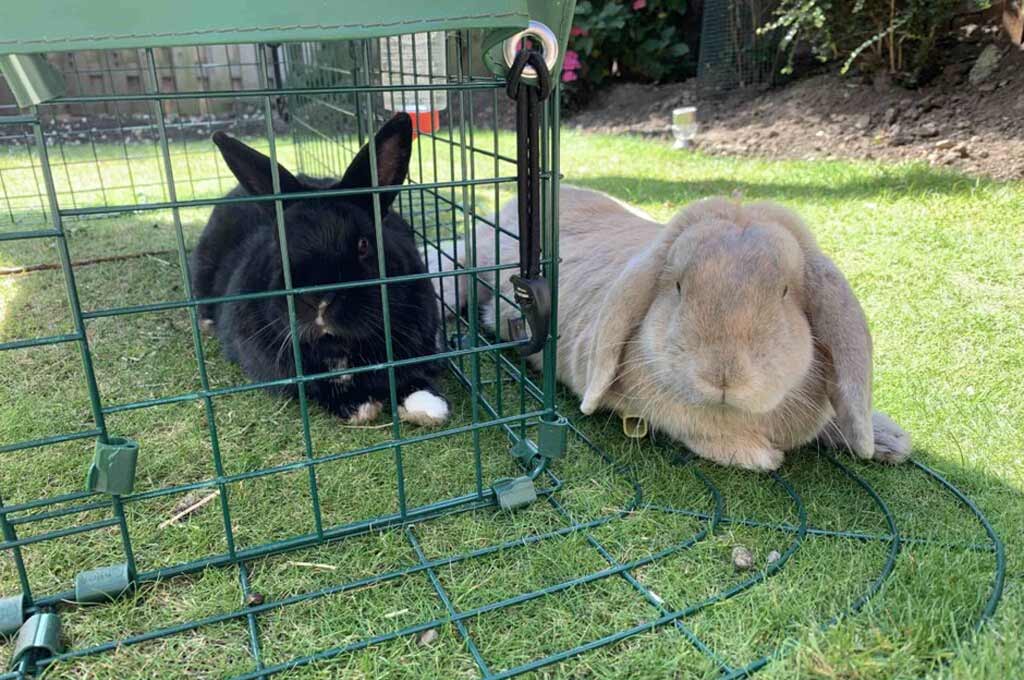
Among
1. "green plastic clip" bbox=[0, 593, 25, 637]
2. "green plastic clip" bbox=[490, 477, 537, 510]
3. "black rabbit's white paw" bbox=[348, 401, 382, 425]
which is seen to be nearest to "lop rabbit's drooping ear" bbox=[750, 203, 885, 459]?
"green plastic clip" bbox=[490, 477, 537, 510]

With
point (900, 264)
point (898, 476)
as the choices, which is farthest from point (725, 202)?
point (900, 264)

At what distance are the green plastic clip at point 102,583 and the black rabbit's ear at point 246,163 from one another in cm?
88

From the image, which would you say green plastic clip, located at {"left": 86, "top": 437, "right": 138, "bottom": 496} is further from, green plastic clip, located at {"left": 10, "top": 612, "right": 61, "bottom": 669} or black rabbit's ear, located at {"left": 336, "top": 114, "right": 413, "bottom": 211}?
black rabbit's ear, located at {"left": 336, "top": 114, "right": 413, "bottom": 211}

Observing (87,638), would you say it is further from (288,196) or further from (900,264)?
(900,264)

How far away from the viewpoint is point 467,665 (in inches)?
54.0

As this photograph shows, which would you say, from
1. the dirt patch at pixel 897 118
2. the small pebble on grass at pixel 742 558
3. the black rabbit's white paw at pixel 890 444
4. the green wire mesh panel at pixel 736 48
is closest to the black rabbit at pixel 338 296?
the small pebble on grass at pixel 742 558

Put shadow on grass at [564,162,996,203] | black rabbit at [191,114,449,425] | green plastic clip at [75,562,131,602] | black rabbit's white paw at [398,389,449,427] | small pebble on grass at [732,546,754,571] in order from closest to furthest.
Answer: green plastic clip at [75,562,131,602]
small pebble on grass at [732,546,754,571]
black rabbit at [191,114,449,425]
black rabbit's white paw at [398,389,449,427]
shadow on grass at [564,162,996,203]

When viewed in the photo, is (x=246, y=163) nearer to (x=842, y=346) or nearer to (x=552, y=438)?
(x=552, y=438)

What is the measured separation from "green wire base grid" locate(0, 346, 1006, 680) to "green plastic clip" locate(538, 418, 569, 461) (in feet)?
0.30

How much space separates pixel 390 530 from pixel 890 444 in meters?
1.29

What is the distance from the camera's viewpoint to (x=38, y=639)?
1.35 m

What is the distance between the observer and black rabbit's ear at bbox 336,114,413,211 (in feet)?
6.02

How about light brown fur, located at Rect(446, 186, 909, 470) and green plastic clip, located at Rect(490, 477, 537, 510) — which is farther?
green plastic clip, located at Rect(490, 477, 537, 510)

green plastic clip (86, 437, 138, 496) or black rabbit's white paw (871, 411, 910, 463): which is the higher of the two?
green plastic clip (86, 437, 138, 496)
